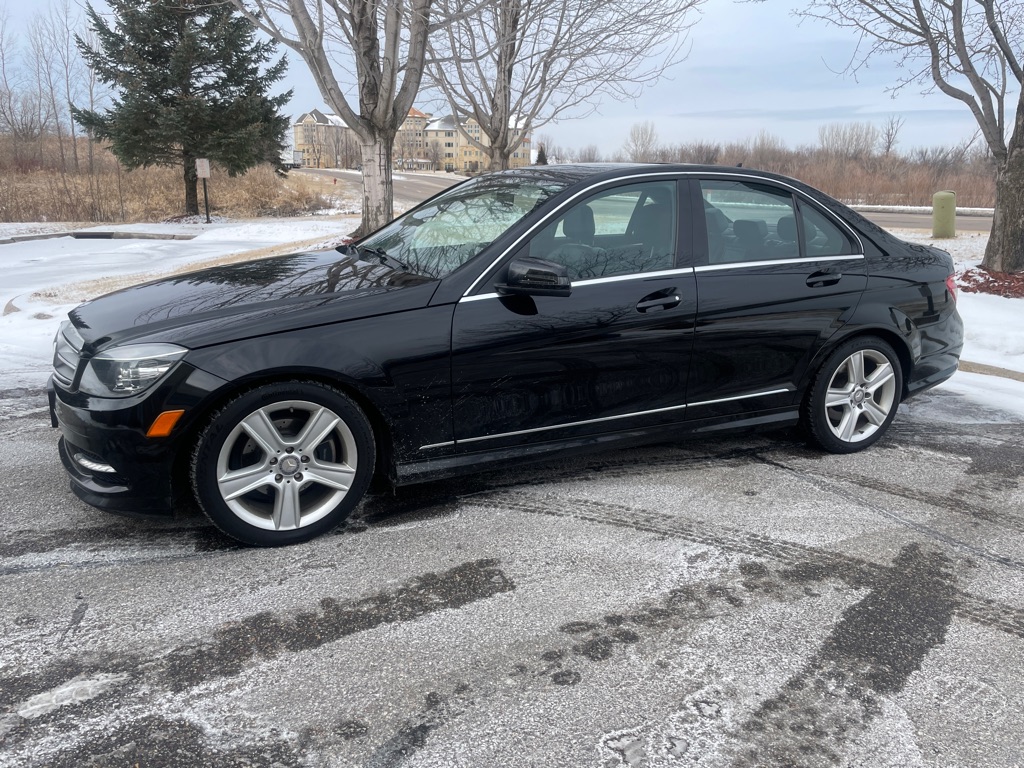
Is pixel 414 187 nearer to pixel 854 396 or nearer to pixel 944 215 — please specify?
pixel 944 215

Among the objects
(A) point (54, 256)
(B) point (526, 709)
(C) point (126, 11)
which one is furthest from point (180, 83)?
(B) point (526, 709)

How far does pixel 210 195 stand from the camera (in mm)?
30656

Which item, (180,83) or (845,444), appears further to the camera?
(180,83)

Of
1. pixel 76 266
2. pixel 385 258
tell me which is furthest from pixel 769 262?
pixel 76 266

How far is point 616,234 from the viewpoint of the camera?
4223mm

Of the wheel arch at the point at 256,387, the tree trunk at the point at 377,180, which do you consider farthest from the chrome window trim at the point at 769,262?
the tree trunk at the point at 377,180

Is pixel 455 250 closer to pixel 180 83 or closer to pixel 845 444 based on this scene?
pixel 845 444

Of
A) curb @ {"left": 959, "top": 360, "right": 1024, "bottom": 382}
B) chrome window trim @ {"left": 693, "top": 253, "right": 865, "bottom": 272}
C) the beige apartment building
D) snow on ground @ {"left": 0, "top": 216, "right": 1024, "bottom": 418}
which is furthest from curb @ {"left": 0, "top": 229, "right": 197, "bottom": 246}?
the beige apartment building

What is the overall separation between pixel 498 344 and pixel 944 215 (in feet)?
53.6

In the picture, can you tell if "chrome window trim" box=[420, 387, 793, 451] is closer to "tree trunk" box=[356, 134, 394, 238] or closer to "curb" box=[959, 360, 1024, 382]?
"curb" box=[959, 360, 1024, 382]

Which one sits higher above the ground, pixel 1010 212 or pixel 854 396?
pixel 1010 212

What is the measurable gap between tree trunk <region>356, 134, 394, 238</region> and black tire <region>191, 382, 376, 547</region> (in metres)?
9.26

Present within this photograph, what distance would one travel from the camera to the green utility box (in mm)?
16719

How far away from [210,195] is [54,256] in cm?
1526
